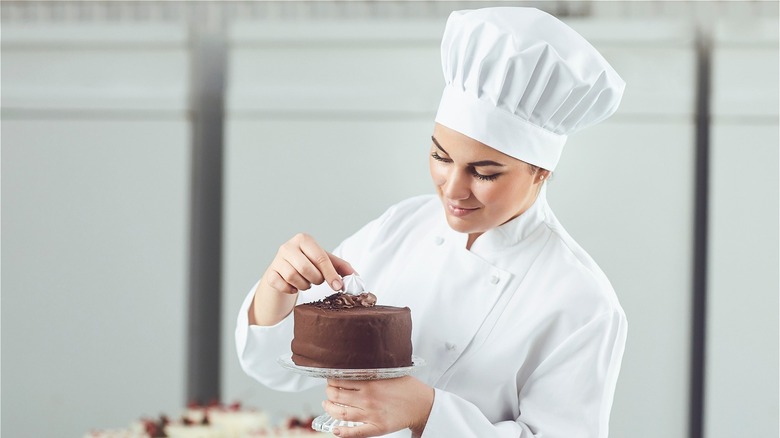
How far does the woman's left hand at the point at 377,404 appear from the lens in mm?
1072

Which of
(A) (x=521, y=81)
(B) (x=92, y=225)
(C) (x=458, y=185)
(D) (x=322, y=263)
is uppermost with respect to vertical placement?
(A) (x=521, y=81)

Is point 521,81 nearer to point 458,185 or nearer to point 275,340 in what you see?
point 458,185

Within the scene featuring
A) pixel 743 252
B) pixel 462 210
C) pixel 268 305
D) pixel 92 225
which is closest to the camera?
pixel 462 210

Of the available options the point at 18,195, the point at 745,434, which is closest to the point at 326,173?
the point at 18,195

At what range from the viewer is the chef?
3.70 ft

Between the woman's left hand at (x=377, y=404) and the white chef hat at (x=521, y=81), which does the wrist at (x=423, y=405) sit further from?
the white chef hat at (x=521, y=81)

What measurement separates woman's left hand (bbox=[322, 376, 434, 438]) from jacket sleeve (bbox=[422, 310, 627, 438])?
0.03 meters

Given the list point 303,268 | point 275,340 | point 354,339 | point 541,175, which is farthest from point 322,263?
point 541,175

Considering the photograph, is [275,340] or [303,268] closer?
[303,268]

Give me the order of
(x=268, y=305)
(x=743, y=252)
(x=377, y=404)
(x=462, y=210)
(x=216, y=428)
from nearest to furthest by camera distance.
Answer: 1. (x=377, y=404)
2. (x=462, y=210)
3. (x=268, y=305)
4. (x=216, y=428)
5. (x=743, y=252)

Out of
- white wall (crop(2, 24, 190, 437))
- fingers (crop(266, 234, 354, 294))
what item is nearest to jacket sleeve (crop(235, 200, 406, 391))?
fingers (crop(266, 234, 354, 294))

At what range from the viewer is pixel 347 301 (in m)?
1.16

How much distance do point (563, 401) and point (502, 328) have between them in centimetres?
15

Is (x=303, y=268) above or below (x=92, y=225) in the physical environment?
above
